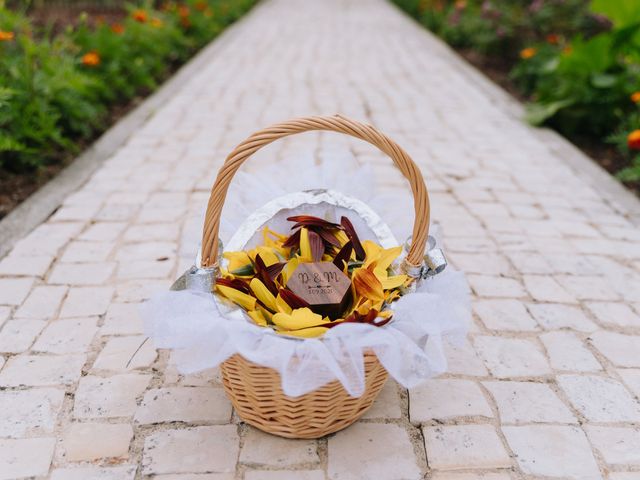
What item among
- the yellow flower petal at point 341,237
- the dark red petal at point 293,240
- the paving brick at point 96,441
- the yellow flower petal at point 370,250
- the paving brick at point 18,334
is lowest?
the paving brick at point 18,334

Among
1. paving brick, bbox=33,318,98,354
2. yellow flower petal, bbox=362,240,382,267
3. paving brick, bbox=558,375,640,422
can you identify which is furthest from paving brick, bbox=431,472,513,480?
paving brick, bbox=33,318,98,354

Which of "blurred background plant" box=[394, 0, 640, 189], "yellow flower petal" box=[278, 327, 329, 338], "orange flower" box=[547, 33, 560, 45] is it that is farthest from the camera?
"orange flower" box=[547, 33, 560, 45]

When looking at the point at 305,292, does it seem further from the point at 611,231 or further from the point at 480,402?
the point at 611,231

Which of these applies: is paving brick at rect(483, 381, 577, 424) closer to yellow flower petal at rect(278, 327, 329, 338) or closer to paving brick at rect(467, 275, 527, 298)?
paving brick at rect(467, 275, 527, 298)

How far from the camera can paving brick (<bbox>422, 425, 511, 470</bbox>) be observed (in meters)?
Result: 1.82

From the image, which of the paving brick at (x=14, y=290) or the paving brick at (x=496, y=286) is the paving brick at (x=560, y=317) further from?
the paving brick at (x=14, y=290)

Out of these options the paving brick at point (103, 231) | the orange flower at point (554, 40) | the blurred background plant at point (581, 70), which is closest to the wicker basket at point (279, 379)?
the paving brick at point (103, 231)

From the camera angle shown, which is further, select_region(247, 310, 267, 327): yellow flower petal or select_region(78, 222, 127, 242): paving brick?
select_region(78, 222, 127, 242): paving brick

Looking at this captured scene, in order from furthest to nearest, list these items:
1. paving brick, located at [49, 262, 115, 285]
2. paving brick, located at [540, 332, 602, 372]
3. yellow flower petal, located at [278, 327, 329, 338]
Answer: paving brick, located at [49, 262, 115, 285] < paving brick, located at [540, 332, 602, 372] < yellow flower petal, located at [278, 327, 329, 338]

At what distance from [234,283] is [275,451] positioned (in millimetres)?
539

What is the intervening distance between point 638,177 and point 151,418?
11.3 feet

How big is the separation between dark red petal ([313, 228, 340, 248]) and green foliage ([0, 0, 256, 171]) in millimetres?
2303

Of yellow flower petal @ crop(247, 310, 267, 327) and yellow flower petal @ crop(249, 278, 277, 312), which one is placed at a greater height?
yellow flower petal @ crop(249, 278, 277, 312)

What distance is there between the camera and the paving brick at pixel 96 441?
5.95ft
